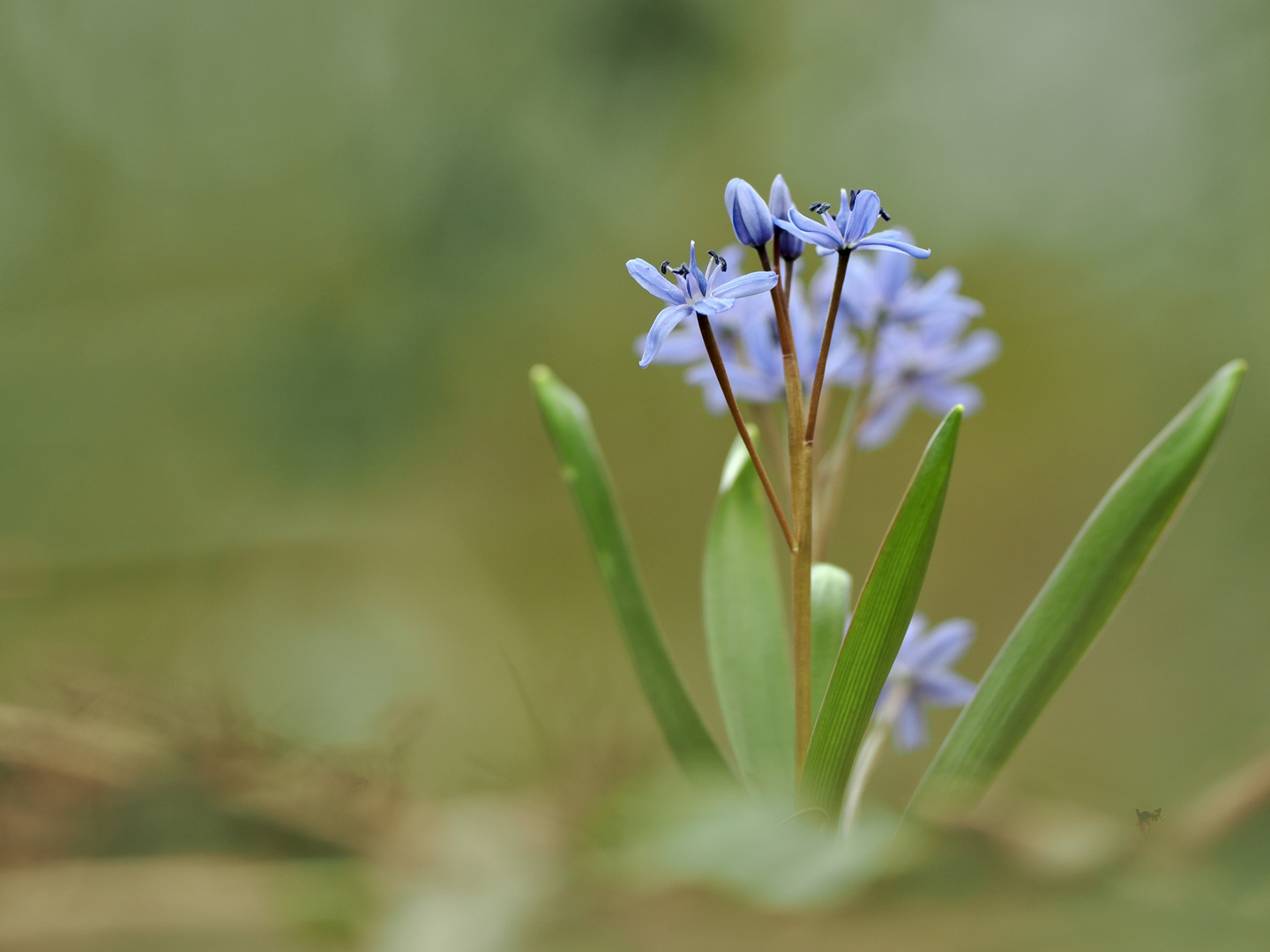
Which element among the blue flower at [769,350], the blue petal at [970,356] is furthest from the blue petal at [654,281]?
the blue petal at [970,356]

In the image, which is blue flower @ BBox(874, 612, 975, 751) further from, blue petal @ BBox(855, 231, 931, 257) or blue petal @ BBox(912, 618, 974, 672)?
blue petal @ BBox(855, 231, 931, 257)

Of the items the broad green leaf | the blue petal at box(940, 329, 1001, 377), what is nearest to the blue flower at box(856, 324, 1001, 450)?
the blue petal at box(940, 329, 1001, 377)

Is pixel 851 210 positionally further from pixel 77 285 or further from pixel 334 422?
pixel 77 285

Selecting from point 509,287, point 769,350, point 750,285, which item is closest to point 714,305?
point 750,285

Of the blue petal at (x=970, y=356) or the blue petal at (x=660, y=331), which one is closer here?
the blue petal at (x=660, y=331)

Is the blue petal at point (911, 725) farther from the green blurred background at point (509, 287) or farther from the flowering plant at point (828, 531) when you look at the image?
the green blurred background at point (509, 287)

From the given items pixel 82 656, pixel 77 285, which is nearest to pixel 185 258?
pixel 77 285
